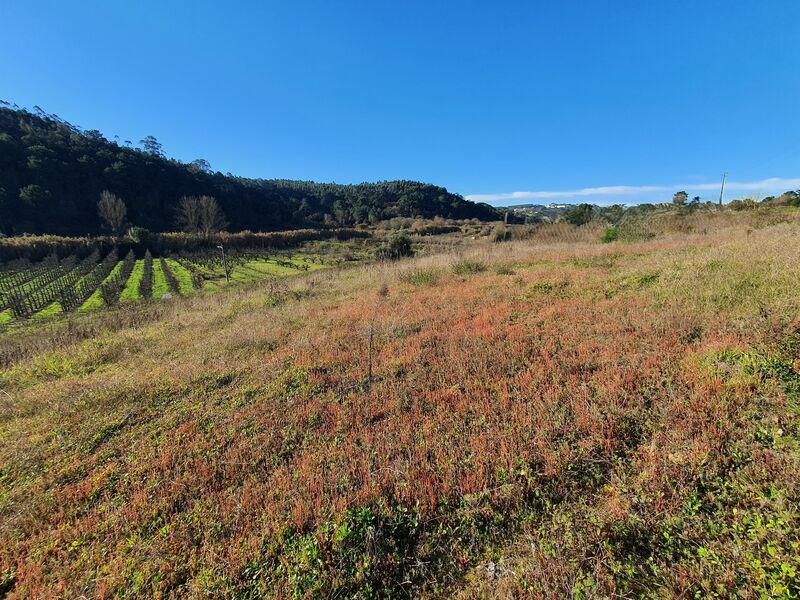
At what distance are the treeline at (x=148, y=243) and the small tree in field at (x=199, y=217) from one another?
1793 centimetres

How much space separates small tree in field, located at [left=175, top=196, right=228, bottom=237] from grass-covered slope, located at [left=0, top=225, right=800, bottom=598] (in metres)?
83.1

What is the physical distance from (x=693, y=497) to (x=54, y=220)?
103230 millimetres

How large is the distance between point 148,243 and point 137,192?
4517 cm

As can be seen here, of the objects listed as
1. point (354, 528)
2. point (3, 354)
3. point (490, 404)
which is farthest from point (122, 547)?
point (3, 354)

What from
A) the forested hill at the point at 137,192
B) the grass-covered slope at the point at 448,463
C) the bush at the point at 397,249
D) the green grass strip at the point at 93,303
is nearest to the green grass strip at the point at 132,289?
the green grass strip at the point at 93,303

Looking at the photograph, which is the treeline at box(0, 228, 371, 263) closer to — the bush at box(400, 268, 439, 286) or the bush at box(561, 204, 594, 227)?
the bush at box(561, 204, 594, 227)

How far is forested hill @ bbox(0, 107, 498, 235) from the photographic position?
221 ft

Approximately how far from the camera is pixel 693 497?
2.86 meters

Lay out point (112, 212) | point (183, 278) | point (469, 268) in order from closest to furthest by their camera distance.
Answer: point (469, 268)
point (183, 278)
point (112, 212)

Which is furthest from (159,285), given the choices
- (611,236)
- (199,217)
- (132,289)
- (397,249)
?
(199,217)

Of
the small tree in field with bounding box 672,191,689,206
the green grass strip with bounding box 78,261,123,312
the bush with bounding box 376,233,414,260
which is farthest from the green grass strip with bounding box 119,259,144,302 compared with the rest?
the small tree in field with bounding box 672,191,689,206

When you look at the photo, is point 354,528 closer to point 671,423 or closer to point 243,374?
point 671,423

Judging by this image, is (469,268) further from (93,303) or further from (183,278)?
(183,278)

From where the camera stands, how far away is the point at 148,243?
Answer: 55.2 m
